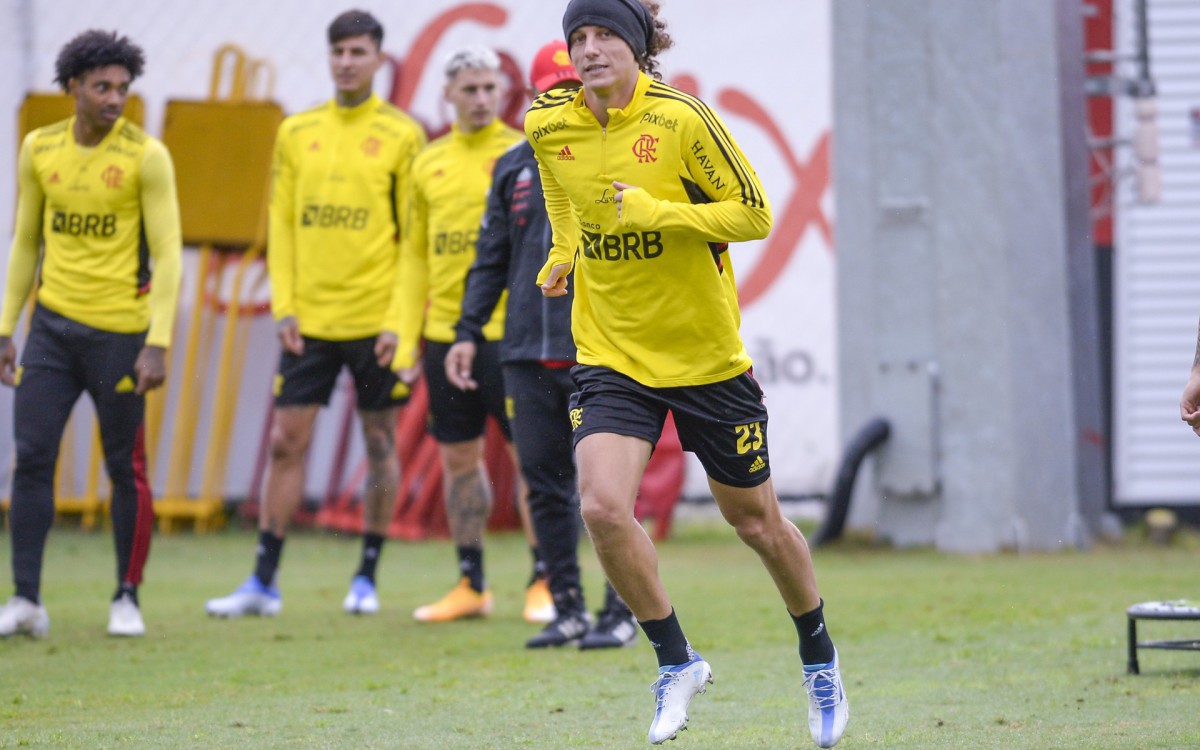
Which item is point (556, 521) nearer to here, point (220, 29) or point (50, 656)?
point (50, 656)

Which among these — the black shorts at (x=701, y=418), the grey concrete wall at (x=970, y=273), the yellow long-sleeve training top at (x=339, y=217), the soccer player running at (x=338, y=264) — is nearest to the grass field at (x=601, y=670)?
the soccer player running at (x=338, y=264)

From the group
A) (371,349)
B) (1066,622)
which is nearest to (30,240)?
(371,349)

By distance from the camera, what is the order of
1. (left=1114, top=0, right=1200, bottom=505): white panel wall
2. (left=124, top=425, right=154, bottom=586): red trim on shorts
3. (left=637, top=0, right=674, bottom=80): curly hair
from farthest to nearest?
(left=1114, top=0, right=1200, bottom=505): white panel wall, (left=124, top=425, right=154, bottom=586): red trim on shorts, (left=637, top=0, right=674, bottom=80): curly hair

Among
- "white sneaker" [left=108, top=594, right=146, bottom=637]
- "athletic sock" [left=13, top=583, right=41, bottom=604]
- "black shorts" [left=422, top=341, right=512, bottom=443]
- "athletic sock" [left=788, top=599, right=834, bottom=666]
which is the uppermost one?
"black shorts" [left=422, top=341, right=512, bottom=443]

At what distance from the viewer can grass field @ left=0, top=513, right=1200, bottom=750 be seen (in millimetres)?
4789

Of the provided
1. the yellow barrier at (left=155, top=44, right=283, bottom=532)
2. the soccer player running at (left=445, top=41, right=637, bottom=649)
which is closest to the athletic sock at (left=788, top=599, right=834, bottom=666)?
the soccer player running at (left=445, top=41, right=637, bottom=649)

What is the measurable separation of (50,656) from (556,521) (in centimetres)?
211

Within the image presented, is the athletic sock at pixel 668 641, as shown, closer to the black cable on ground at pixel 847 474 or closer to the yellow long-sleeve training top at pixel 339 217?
the yellow long-sleeve training top at pixel 339 217

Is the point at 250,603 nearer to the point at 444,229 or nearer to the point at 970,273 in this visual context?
the point at 444,229

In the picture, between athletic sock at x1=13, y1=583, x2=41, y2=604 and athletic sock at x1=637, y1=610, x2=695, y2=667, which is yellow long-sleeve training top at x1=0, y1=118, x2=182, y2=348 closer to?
athletic sock at x1=13, y1=583, x2=41, y2=604

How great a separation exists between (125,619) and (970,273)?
234 inches

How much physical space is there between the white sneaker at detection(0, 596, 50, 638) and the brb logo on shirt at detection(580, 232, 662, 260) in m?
3.47

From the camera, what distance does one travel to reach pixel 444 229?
25.3 ft

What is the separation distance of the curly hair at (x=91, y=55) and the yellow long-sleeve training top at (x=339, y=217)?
1.24m
